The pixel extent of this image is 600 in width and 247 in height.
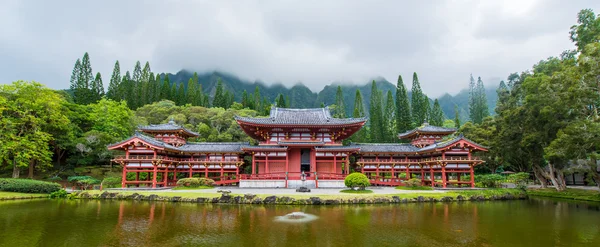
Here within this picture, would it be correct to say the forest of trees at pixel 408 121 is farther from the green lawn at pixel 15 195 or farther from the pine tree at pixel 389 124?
the green lawn at pixel 15 195

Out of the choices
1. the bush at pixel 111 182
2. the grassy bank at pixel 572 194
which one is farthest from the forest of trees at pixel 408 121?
the bush at pixel 111 182

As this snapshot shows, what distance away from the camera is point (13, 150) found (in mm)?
24703

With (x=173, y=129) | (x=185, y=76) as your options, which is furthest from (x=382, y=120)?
(x=185, y=76)

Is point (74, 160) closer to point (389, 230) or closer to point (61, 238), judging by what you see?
point (61, 238)

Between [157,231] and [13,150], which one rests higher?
[13,150]

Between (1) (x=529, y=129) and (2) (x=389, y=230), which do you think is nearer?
(2) (x=389, y=230)

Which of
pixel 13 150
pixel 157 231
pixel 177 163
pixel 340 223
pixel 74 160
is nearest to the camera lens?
pixel 157 231

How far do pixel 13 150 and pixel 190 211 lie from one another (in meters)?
21.6

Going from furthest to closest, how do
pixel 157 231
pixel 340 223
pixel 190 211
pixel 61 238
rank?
1. pixel 190 211
2. pixel 340 223
3. pixel 157 231
4. pixel 61 238

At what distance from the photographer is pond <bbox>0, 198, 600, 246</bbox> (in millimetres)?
8570

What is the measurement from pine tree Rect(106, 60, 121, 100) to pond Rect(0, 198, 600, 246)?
42143 millimetres

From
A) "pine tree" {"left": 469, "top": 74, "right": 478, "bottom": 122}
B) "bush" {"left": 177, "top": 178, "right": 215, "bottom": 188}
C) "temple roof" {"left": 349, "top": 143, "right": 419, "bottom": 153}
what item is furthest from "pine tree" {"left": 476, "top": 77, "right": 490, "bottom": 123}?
"bush" {"left": 177, "top": 178, "right": 215, "bottom": 188}

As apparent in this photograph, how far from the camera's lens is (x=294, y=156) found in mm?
26328

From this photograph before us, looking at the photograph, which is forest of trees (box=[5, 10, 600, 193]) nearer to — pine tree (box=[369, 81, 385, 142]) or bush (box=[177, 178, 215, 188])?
pine tree (box=[369, 81, 385, 142])
